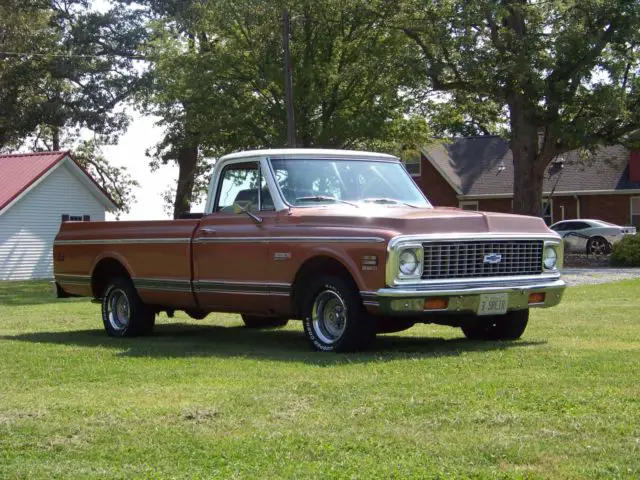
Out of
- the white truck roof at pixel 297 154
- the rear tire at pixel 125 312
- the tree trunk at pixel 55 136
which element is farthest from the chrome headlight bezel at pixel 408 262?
the tree trunk at pixel 55 136

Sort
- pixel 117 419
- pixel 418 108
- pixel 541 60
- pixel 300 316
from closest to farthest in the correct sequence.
Answer: pixel 117 419 < pixel 300 316 < pixel 541 60 < pixel 418 108

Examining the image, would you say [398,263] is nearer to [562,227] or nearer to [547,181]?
[562,227]

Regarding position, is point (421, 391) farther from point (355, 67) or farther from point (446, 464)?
point (355, 67)

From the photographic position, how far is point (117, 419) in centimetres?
732

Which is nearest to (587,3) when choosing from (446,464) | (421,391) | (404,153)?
(404,153)

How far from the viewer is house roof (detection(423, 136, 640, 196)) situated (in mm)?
50719

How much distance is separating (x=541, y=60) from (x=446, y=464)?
95.1 ft

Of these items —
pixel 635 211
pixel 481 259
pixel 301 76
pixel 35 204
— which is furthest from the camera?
pixel 635 211

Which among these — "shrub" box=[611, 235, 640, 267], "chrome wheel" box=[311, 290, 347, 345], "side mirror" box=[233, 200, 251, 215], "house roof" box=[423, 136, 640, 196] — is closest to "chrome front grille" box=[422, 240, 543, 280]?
"chrome wheel" box=[311, 290, 347, 345]

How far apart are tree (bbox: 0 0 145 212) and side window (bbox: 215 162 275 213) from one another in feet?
120

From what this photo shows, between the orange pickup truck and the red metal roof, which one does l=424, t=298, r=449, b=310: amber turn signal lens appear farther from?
the red metal roof

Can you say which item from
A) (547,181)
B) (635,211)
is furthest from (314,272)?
(547,181)

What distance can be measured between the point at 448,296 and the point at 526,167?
90.0 feet

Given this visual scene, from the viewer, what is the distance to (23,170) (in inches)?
1682
